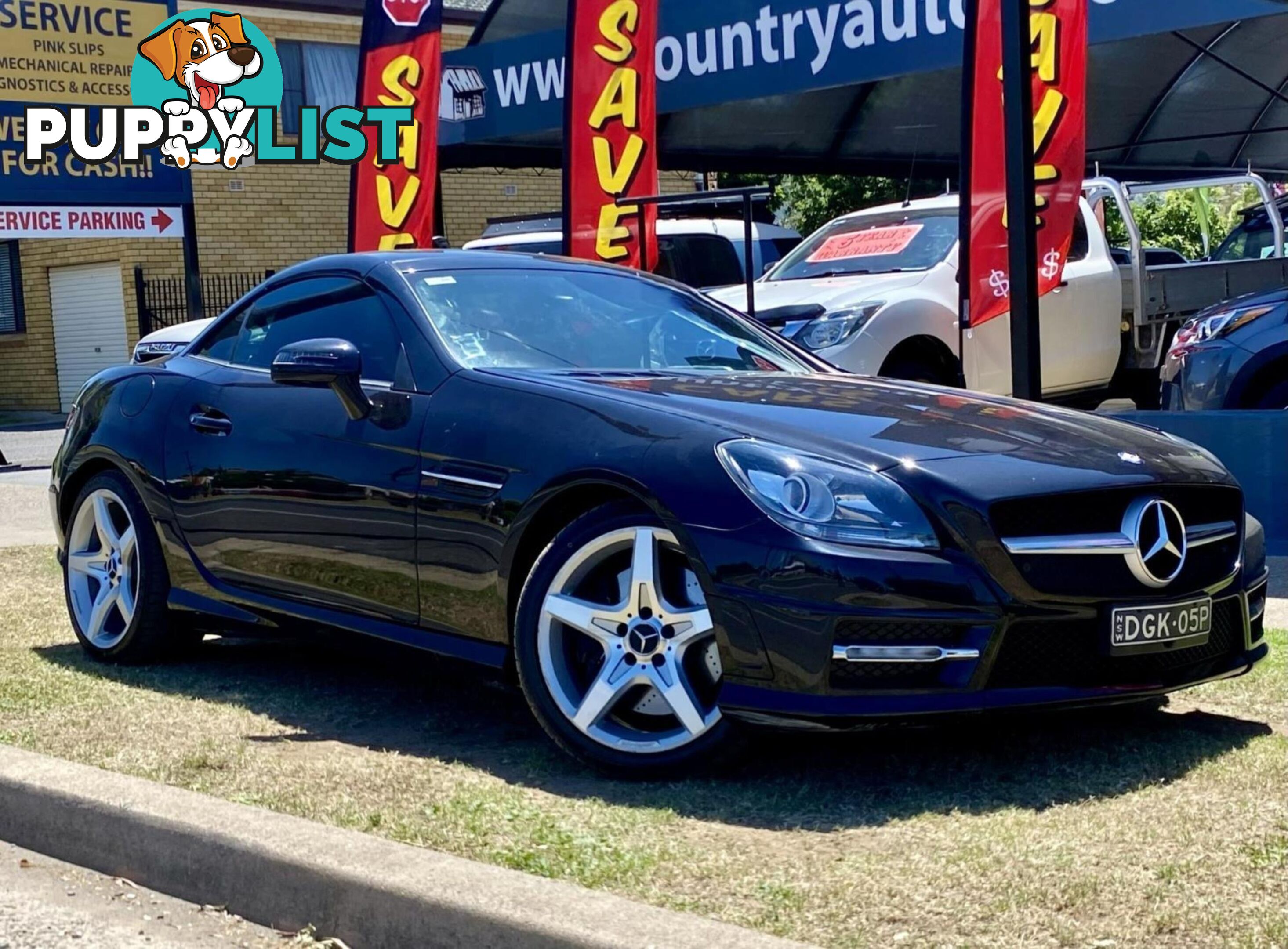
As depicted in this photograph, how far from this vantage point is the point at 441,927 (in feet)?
10.8

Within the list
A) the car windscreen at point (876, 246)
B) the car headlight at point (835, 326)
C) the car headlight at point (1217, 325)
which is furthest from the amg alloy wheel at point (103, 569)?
the car windscreen at point (876, 246)

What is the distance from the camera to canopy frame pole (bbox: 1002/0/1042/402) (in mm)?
8125

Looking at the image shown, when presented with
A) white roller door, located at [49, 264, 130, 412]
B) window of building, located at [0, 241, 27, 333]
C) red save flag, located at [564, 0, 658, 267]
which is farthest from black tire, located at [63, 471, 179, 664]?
window of building, located at [0, 241, 27, 333]

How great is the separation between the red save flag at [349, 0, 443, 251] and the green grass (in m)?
9.30

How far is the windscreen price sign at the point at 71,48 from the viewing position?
72.1ft

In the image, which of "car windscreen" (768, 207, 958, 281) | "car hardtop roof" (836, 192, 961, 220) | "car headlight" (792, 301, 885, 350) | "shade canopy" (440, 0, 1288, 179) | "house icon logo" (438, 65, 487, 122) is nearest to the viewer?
"car headlight" (792, 301, 885, 350)

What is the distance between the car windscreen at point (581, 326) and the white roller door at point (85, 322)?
73.0 feet

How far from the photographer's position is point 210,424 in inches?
221

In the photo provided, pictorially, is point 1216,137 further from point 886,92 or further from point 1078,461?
point 1078,461

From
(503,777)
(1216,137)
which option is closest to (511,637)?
(503,777)

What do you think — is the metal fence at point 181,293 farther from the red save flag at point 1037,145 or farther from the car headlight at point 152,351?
A: the red save flag at point 1037,145

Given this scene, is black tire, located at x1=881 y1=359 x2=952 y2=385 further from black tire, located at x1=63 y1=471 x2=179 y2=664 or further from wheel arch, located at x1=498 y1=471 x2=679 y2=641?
wheel arch, located at x1=498 y1=471 x2=679 y2=641

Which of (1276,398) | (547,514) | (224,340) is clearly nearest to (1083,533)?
(547,514)

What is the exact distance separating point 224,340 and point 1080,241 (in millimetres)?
8086
